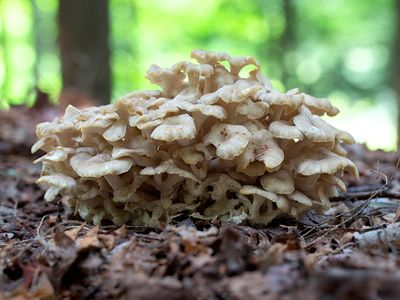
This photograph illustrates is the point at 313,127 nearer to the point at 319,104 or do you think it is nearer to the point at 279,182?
Result: the point at 319,104

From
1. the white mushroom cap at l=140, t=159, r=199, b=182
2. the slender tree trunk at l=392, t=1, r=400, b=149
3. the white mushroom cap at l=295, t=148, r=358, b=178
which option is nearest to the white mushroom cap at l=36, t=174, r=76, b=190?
the white mushroom cap at l=140, t=159, r=199, b=182

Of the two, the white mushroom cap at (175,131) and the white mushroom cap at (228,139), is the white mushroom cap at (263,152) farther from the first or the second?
the white mushroom cap at (175,131)

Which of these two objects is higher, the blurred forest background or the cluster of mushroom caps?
the cluster of mushroom caps

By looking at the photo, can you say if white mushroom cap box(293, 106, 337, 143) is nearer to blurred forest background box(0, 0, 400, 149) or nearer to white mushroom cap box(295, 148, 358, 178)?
white mushroom cap box(295, 148, 358, 178)

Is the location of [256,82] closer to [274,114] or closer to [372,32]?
[274,114]

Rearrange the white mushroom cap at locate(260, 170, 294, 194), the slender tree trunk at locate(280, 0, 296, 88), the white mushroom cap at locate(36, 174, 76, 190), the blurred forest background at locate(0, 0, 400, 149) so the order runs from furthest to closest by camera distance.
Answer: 1. the blurred forest background at locate(0, 0, 400, 149)
2. the slender tree trunk at locate(280, 0, 296, 88)
3. the white mushroom cap at locate(36, 174, 76, 190)
4. the white mushroom cap at locate(260, 170, 294, 194)

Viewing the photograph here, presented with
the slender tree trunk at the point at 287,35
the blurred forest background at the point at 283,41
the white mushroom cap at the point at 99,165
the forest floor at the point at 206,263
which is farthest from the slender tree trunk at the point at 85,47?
the slender tree trunk at the point at 287,35
